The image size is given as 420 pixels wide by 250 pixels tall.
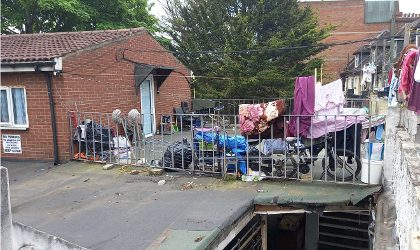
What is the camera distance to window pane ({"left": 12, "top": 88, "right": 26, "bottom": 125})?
8586mm

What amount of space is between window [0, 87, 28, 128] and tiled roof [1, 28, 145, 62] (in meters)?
0.81

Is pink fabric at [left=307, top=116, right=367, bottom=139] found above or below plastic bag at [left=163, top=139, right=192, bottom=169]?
above

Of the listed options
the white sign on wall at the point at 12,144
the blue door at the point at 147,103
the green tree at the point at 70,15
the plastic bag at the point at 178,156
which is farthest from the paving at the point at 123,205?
the green tree at the point at 70,15

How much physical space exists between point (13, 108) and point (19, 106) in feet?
0.55

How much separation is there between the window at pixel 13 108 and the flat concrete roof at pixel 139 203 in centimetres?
161

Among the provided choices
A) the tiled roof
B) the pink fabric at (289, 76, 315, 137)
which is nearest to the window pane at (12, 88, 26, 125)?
the tiled roof

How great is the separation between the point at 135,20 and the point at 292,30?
8697 millimetres

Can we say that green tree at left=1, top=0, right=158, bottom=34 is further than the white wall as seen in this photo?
Yes

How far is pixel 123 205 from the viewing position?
5531 millimetres


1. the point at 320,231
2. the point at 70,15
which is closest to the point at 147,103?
the point at 320,231

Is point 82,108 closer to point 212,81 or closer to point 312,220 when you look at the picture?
point 312,220

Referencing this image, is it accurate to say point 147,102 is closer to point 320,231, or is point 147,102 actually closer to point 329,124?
point 320,231

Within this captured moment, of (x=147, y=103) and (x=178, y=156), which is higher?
(x=147, y=103)

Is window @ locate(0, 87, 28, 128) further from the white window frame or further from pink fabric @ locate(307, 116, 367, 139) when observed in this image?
pink fabric @ locate(307, 116, 367, 139)
